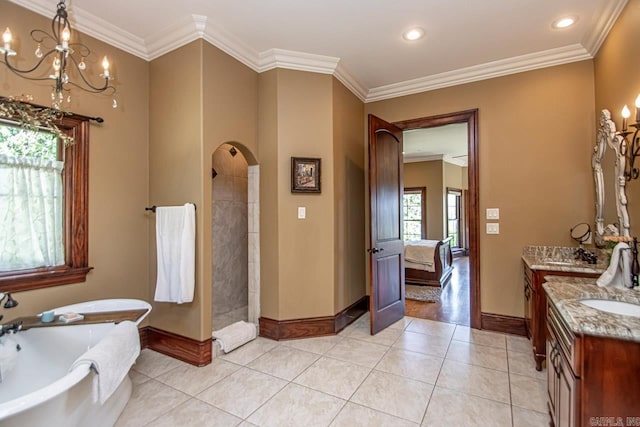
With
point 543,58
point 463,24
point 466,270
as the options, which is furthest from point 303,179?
point 466,270

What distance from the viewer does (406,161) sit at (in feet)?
28.8

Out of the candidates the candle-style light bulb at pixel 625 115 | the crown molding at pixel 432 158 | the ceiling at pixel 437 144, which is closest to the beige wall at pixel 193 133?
the candle-style light bulb at pixel 625 115

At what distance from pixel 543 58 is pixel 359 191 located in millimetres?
2343

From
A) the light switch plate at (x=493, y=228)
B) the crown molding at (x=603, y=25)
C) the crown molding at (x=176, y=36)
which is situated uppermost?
the crown molding at (x=176, y=36)

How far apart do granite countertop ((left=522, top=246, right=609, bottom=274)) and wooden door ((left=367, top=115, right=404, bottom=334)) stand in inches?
52.8

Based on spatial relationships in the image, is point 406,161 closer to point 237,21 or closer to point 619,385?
point 237,21

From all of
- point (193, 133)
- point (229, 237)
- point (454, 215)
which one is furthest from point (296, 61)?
point (454, 215)

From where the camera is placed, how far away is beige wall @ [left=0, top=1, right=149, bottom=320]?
8.27ft

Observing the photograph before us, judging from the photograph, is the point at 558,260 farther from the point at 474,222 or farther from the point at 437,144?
the point at 437,144

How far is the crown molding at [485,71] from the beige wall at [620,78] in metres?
0.24

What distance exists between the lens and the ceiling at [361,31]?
2.44m

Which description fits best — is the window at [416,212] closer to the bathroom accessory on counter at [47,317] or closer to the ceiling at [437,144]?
the ceiling at [437,144]

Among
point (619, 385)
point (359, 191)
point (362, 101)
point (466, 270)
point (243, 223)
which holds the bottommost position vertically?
point (466, 270)

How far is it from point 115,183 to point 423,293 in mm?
4475
